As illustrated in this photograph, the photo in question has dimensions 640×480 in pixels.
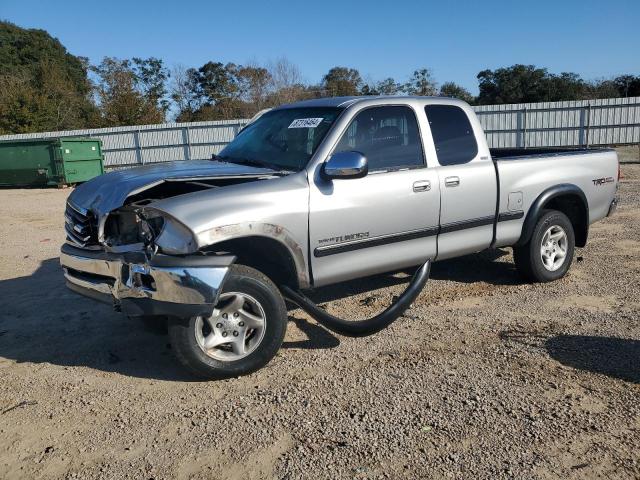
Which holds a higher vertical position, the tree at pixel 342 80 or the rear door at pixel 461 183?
the tree at pixel 342 80

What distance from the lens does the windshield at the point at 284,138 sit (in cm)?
450

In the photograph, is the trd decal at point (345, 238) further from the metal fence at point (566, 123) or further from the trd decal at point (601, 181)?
the metal fence at point (566, 123)

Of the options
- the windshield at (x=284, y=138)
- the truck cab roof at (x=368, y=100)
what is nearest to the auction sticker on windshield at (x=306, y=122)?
the windshield at (x=284, y=138)

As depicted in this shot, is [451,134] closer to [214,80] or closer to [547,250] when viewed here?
[547,250]

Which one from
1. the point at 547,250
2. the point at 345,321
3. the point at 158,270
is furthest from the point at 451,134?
the point at 158,270

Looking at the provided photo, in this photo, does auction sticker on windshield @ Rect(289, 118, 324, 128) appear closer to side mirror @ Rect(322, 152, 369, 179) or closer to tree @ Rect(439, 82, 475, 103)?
side mirror @ Rect(322, 152, 369, 179)

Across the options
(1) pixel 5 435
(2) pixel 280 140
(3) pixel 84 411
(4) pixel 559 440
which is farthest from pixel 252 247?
(4) pixel 559 440

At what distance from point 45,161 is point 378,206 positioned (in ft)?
58.0

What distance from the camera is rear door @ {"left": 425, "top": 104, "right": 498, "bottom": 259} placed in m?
4.98

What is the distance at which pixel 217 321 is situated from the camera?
3828 millimetres

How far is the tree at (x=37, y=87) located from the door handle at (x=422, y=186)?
37.9m

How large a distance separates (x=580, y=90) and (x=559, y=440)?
48235 millimetres

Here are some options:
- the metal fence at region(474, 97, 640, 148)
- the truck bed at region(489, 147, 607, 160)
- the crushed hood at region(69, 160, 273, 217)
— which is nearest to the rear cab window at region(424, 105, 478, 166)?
the truck bed at region(489, 147, 607, 160)

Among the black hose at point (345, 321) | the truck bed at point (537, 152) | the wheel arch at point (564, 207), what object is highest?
the truck bed at point (537, 152)
